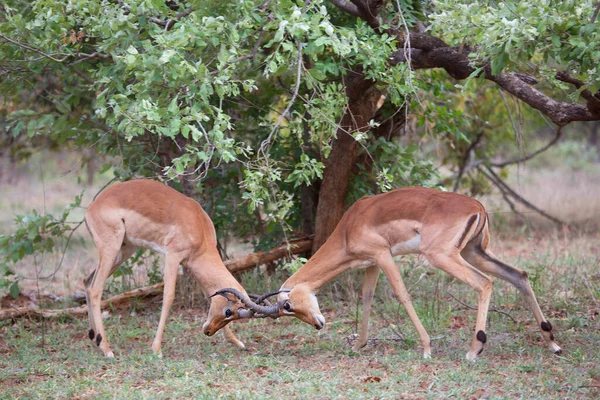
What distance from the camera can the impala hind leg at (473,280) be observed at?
5.54 metres

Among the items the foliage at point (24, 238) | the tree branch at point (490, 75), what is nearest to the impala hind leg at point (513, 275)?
the tree branch at point (490, 75)

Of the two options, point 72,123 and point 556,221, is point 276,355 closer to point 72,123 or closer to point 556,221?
point 72,123

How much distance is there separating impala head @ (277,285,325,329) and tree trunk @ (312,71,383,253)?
1755 mm

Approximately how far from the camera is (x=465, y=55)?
6402 millimetres

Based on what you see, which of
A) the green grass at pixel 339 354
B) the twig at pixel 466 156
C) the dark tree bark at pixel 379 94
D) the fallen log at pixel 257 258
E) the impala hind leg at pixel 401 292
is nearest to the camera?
the green grass at pixel 339 354

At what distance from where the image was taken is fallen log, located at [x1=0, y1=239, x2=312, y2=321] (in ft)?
23.6

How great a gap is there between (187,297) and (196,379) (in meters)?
2.63

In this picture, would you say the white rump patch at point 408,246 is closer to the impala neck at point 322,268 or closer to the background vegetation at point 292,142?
the impala neck at point 322,268

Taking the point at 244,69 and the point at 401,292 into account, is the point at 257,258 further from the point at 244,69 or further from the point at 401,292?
the point at 401,292

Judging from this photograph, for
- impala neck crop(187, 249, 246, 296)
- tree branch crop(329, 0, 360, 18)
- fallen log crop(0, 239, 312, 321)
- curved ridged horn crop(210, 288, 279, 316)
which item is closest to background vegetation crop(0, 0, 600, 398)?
tree branch crop(329, 0, 360, 18)

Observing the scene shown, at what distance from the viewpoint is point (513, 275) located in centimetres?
602

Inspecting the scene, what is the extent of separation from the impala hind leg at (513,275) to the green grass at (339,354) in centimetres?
15

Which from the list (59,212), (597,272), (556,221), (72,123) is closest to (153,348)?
(72,123)

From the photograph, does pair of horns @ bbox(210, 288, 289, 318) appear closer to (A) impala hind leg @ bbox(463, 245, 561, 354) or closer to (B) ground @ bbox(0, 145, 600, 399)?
(B) ground @ bbox(0, 145, 600, 399)
